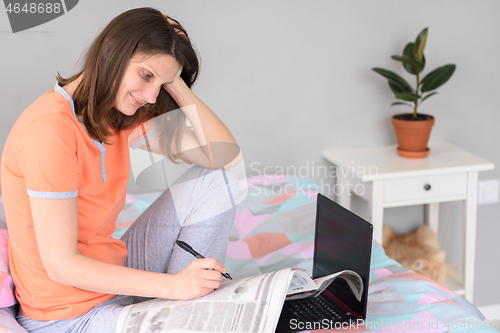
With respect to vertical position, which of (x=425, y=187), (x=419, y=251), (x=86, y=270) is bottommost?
(x=419, y=251)

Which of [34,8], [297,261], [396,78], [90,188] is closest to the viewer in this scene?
[90,188]

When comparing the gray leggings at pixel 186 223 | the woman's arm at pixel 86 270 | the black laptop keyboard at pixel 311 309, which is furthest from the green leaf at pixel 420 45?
the woman's arm at pixel 86 270

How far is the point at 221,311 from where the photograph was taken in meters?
0.73

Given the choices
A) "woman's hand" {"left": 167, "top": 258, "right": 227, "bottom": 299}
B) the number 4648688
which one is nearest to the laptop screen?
"woman's hand" {"left": 167, "top": 258, "right": 227, "bottom": 299}

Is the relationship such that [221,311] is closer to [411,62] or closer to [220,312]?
[220,312]

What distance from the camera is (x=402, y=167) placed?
5.14 feet

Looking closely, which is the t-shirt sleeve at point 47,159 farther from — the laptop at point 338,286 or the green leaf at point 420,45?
the green leaf at point 420,45

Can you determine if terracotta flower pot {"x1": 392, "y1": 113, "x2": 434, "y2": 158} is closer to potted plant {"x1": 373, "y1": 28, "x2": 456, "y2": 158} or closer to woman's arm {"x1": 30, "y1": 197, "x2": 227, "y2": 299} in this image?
potted plant {"x1": 373, "y1": 28, "x2": 456, "y2": 158}

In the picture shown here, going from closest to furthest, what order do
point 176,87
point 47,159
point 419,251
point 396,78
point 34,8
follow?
point 47,159 < point 176,87 < point 34,8 < point 396,78 < point 419,251

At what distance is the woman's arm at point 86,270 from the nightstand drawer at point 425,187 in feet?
3.04

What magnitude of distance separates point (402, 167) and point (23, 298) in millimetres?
1195

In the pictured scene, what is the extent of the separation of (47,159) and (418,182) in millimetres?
1218

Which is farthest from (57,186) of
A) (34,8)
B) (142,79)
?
(34,8)

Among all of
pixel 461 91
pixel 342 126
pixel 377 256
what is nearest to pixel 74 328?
pixel 377 256
